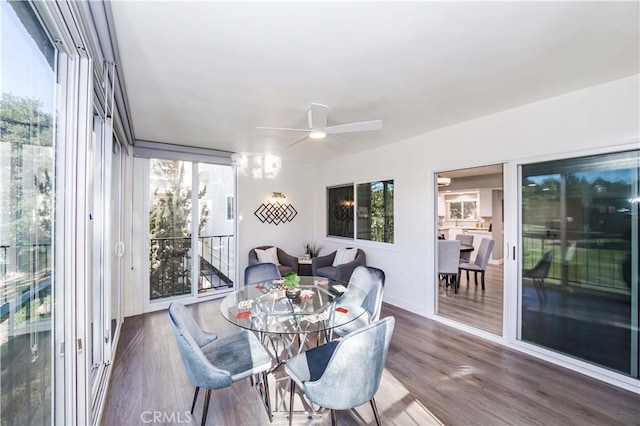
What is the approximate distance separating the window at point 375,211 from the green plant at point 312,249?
1207 millimetres

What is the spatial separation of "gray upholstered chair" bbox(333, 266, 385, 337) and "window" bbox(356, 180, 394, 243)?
5.79ft

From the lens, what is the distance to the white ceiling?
1.52m

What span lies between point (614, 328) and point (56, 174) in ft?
13.9

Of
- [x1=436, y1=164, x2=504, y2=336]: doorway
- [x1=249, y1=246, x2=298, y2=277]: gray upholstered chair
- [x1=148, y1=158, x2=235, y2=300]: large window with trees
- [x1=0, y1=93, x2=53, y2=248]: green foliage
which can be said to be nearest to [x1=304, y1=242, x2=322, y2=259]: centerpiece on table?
[x1=249, y1=246, x2=298, y2=277]: gray upholstered chair

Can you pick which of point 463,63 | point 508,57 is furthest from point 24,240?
point 508,57

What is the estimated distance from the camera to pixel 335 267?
459 cm

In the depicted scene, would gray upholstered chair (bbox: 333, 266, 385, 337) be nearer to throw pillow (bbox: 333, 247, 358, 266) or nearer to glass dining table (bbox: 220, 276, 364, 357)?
glass dining table (bbox: 220, 276, 364, 357)

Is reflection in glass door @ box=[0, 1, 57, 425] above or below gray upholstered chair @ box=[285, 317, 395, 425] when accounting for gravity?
above

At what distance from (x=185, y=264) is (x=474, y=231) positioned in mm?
7589

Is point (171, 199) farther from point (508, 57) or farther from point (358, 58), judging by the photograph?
point (508, 57)

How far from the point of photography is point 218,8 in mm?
1485

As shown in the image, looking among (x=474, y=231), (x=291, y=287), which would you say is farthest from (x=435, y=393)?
(x=474, y=231)

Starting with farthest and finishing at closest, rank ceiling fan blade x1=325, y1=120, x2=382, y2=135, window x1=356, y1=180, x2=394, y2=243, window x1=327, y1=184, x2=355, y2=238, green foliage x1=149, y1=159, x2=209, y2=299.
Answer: window x1=327, y1=184, x2=355, y2=238, window x1=356, y1=180, x2=394, y2=243, green foliage x1=149, y1=159, x2=209, y2=299, ceiling fan blade x1=325, y1=120, x2=382, y2=135

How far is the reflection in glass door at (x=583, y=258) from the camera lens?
2.33 metres
